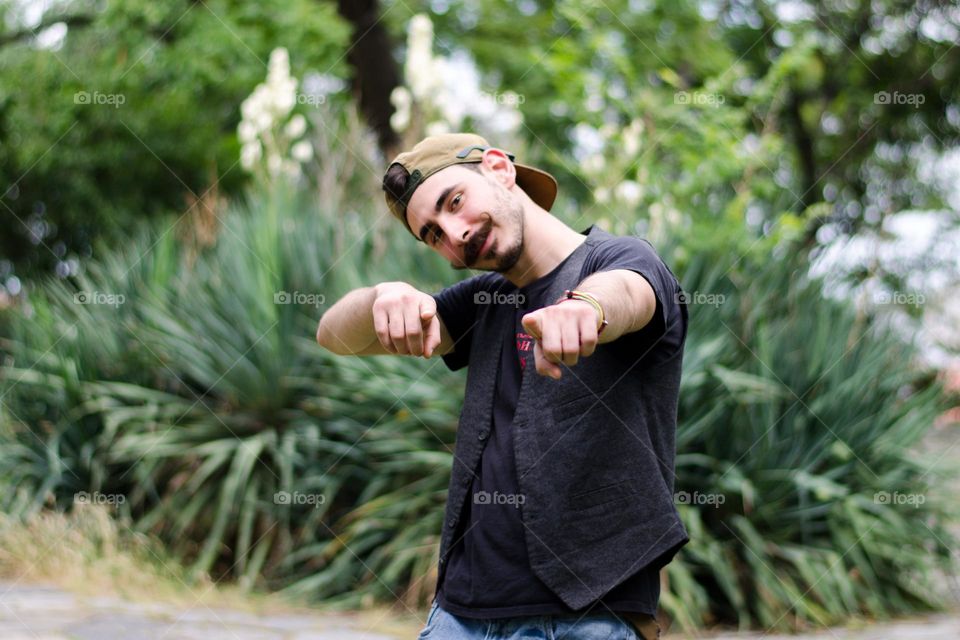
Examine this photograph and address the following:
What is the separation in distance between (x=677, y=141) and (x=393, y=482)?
3214 mm

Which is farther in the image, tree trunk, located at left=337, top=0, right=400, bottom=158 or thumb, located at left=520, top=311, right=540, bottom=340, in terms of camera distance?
tree trunk, located at left=337, top=0, right=400, bottom=158

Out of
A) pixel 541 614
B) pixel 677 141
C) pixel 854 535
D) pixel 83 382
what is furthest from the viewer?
pixel 677 141

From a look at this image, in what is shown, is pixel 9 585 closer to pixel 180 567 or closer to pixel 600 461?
pixel 180 567

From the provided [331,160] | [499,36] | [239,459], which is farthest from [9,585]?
[499,36]

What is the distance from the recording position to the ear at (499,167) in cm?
198

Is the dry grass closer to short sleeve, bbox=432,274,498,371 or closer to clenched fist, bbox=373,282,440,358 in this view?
short sleeve, bbox=432,274,498,371

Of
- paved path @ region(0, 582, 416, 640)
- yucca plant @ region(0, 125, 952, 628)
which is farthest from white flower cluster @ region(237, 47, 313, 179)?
paved path @ region(0, 582, 416, 640)

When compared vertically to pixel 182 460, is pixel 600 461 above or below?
above

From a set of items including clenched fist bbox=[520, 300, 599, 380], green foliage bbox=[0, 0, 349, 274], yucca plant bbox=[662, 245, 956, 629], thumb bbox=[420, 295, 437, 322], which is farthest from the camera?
green foliage bbox=[0, 0, 349, 274]

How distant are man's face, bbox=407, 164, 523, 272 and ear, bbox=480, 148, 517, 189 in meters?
0.02

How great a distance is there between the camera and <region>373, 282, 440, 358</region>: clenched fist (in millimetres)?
1684

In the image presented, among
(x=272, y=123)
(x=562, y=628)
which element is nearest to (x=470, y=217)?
(x=562, y=628)

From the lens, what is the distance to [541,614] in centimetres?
178

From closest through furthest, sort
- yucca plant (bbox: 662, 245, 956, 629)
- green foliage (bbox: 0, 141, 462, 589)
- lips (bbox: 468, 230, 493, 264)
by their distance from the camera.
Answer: lips (bbox: 468, 230, 493, 264)
yucca plant (bbox: 662, 245, 956, 629)
green foliage (bbox: 0, 141, 462, 589)
